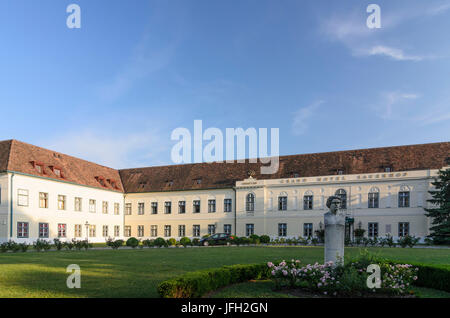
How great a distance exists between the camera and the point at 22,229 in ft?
110

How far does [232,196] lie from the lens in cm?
4316

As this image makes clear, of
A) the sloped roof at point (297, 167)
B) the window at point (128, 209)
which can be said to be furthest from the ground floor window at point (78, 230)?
the sloped roof at point (297, 167)

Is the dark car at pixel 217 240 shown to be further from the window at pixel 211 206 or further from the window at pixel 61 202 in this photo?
the window at pixel 61 202

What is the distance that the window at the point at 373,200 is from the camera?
122 ft

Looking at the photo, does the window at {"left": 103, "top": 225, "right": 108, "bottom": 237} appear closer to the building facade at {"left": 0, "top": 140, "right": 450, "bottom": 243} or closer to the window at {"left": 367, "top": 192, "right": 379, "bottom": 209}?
the building facade at {"left": 0, "top": 140, "right": 450, "bottom": 243}

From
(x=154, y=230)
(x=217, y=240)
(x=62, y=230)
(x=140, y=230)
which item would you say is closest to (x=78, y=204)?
(x=62, y=230)

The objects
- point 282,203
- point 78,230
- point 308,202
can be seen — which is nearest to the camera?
point 308,202

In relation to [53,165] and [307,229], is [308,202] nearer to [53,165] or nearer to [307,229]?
[307,229]

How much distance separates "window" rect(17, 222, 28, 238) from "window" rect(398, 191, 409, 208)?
110 ft

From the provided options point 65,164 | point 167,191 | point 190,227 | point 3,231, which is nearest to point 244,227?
point 190,227

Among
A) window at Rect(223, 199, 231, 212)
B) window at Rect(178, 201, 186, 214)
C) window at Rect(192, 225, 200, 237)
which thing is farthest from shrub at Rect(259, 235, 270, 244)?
window at Rect(178, 201, 186, 214)

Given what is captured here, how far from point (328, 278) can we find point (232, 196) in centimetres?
3395

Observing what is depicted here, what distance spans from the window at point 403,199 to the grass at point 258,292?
2721 cm

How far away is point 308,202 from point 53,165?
25.7 m
